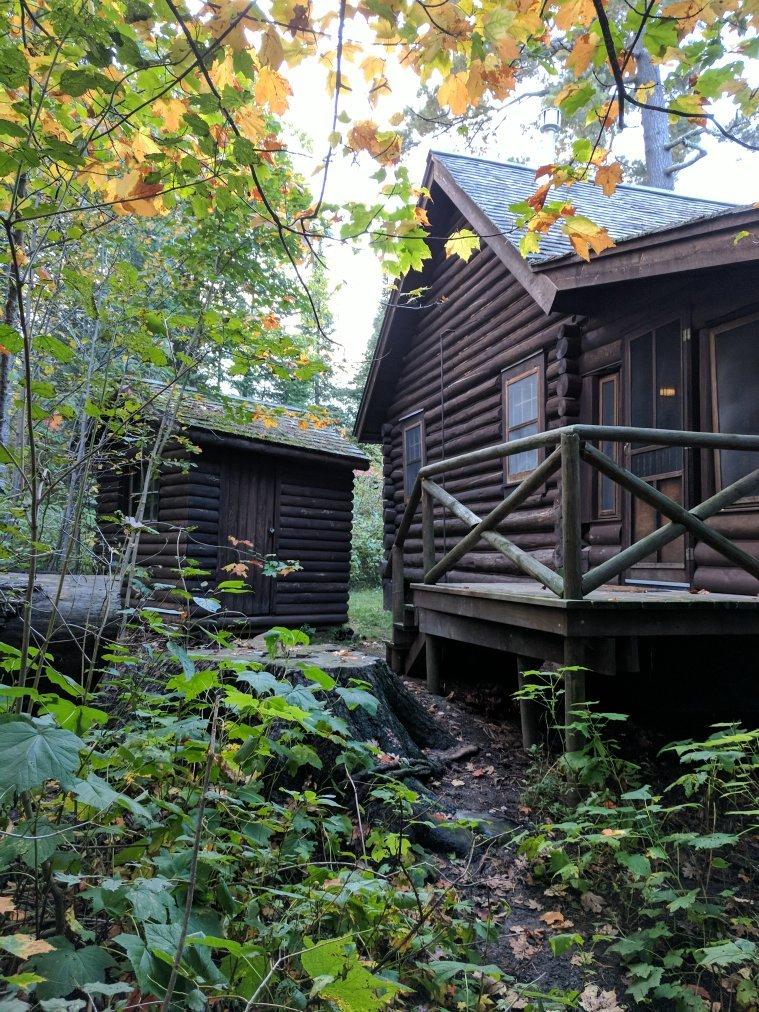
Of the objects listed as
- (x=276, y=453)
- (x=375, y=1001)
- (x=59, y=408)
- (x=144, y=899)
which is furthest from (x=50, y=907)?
(x=276, y=453)

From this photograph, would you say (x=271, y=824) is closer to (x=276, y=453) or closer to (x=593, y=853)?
(x=593, y=853)

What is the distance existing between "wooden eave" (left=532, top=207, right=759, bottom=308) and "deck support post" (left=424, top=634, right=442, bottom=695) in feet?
13.1

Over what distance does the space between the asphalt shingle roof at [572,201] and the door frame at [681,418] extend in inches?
60.7

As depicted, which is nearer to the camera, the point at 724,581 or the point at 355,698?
the point at 355,698

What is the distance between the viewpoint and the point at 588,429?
4.31 metres

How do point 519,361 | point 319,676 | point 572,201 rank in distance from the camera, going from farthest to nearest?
1. point 519,361
2. point 572,201
3. point 319,676

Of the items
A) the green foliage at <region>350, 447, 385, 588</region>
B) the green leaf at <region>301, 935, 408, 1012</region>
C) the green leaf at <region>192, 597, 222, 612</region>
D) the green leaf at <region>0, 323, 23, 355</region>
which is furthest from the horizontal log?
the green foliage at <region>350, 447, 385, 588</region>

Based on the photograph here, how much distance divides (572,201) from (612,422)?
310 centimetres

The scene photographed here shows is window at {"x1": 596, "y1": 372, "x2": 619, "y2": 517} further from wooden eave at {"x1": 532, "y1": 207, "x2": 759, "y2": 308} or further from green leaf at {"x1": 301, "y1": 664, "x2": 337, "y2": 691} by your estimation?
green leaf at {"x1": 301, "y1": 664, "x2": 337, "y2": 691}

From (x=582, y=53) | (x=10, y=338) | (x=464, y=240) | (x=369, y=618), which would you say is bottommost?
(x=369, y=618)

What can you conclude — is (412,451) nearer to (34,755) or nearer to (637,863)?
(637,863)

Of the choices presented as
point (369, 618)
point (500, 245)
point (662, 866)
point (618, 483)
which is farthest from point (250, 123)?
point (369, 618)

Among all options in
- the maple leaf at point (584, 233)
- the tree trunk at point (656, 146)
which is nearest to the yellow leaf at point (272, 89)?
the maple leaf at point (584, 233)

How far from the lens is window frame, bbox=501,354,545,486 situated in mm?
8172
